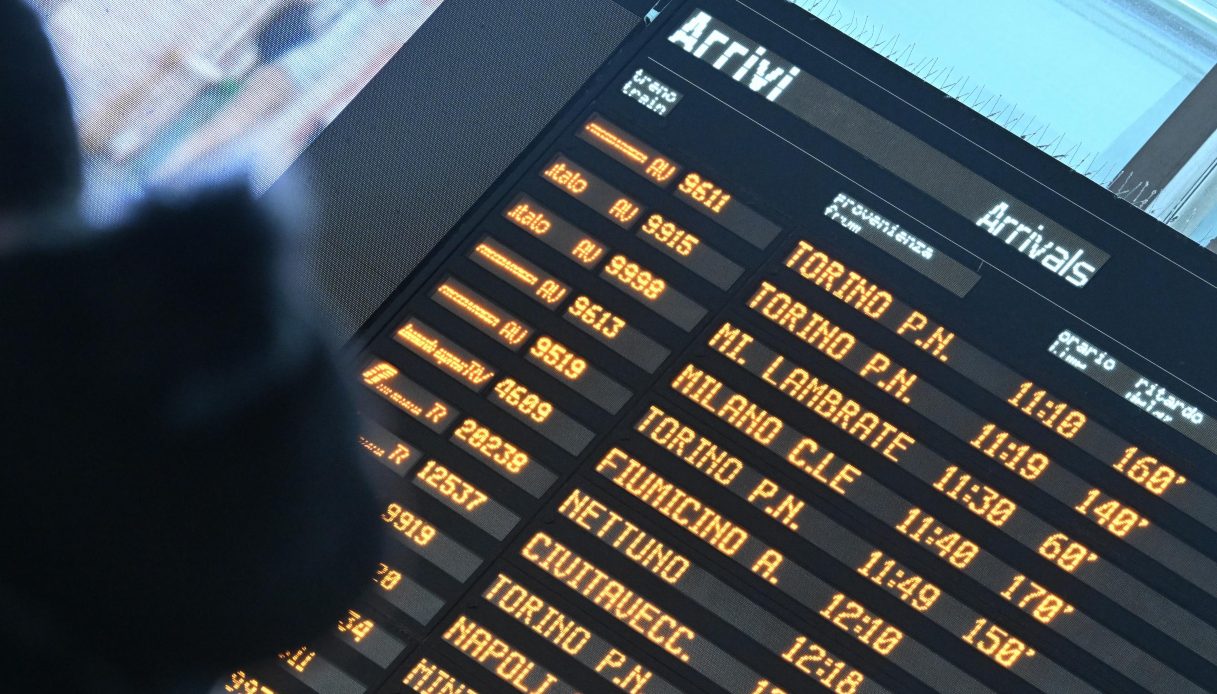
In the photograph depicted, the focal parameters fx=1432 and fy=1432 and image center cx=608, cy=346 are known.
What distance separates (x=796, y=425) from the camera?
4195 millimetres

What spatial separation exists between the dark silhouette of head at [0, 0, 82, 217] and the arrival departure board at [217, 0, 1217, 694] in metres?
2.19

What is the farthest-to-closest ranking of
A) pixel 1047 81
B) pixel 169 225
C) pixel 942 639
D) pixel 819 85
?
pixel 1047 81
pixel 819 85
pixel 942 639
pixel 169 225

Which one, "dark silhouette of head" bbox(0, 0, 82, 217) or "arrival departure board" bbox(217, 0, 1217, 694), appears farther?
"arrival departure board" bbox(217, 0, 1217, 694)

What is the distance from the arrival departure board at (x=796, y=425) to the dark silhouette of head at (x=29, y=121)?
2.19 meters

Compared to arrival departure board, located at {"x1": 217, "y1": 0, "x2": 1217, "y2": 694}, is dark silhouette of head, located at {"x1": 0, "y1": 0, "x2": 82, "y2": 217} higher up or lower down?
lower down

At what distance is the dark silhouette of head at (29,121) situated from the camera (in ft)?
6.61

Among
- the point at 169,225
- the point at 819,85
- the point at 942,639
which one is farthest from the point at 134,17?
the point at 942,639

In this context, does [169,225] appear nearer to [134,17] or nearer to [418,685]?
[418,685]

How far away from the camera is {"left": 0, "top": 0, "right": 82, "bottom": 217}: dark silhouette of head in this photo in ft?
6.61

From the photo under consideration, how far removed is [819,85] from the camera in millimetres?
4422

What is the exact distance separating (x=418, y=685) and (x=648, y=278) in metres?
1.37

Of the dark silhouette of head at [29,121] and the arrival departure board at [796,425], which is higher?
the arrival departure board at [796,425]

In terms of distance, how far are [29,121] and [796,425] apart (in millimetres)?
2613

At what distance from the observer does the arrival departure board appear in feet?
13.5
